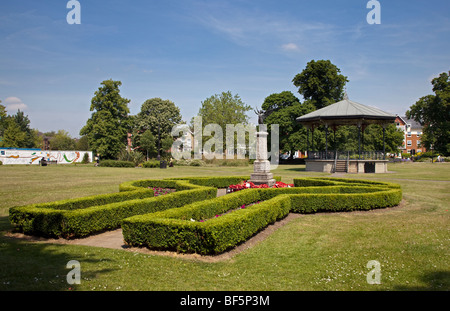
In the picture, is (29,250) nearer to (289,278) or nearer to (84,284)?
(84,284)

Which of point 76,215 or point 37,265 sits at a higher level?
point 76,215

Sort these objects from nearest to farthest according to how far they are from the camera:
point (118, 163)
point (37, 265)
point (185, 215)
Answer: point (37, 265)
point (185, 215)
point (118, 163)

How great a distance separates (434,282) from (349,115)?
26.5 meters

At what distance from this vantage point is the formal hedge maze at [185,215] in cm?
710

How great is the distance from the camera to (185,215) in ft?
29.8

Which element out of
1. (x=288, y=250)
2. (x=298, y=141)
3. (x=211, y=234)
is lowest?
(x=288, y=250)

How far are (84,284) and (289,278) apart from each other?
360cm

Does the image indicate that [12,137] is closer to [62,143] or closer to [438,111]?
[62,143]

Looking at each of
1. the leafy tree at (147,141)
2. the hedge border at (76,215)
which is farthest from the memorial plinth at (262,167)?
the leafy tree at (147,141)

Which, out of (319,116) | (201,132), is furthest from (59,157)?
(319,116)

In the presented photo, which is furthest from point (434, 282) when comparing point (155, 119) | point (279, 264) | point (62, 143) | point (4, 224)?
point (62, 143)

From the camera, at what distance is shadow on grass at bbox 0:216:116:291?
515cm

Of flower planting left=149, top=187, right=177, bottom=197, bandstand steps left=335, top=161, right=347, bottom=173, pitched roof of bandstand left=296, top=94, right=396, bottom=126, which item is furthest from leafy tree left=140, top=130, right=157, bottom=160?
flower planting left=149, top=187, right=177, bottom=197
